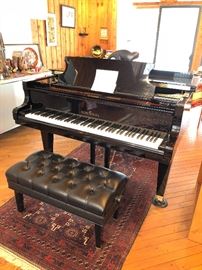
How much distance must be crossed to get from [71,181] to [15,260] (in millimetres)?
624

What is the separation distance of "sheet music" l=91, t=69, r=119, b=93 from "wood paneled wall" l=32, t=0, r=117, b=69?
7.90ft

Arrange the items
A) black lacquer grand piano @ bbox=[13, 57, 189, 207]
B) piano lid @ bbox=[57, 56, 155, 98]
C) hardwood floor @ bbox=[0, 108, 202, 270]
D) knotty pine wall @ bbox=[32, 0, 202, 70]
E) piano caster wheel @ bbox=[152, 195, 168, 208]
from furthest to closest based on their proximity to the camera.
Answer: knotty pine wall @ bbox=[32, 0, 202, 70]
piano caster wheel @ bbox=[152, 195, 168, 208]
piano lid @ bbox=[57, 56, 155, 98]
black lacquer grand piano @ bbox=[13, 57, 189, 207]
hardwood floor @ bbox=[0, 108, 202, 270]

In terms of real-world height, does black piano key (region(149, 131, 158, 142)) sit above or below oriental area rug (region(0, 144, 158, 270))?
above

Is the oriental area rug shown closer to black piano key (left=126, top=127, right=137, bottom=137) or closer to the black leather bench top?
the black leather bench top

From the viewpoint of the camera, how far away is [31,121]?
2049 millimetres

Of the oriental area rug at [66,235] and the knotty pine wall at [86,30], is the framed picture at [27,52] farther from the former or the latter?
the oriental area rug at [66,235]

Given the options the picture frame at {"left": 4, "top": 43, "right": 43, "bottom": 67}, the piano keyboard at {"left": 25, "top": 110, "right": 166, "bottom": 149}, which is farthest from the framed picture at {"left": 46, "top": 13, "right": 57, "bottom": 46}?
the piano keyboard at {"left": 25, "top": 110, "right": 166, "bottom": 149}

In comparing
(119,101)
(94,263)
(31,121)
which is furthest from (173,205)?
(31,121)

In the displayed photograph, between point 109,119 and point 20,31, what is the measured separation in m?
2.60

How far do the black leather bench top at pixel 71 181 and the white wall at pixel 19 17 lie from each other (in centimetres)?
250

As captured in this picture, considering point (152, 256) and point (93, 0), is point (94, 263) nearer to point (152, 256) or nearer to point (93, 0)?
point (152, 256)

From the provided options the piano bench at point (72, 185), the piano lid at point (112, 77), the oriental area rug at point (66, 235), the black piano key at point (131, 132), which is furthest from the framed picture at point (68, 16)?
the oriental area rug at point (66, 235)

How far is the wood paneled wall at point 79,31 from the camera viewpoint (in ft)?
13.1

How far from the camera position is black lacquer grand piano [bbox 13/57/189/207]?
5.29 feet
